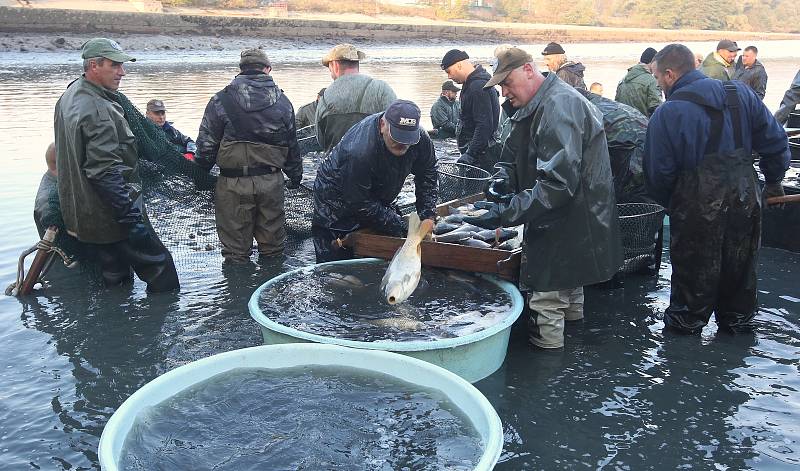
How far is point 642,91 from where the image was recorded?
34.2 ft

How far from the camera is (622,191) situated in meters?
7.14

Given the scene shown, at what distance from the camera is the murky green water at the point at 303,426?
10.2 ft

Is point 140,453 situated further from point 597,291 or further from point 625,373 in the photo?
point 597,291

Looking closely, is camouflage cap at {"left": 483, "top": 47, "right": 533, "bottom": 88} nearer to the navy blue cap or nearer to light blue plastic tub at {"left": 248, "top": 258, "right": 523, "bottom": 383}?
the navy blue cap

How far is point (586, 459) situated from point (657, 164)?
234 cm

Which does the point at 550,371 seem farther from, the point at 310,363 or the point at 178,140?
the point at 178,140

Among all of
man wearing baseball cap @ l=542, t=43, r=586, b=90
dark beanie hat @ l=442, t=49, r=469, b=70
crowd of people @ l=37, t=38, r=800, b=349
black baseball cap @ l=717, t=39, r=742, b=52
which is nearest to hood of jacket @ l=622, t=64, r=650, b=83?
man wearing baseball cap @ l=542, t=43, r=586, b=90

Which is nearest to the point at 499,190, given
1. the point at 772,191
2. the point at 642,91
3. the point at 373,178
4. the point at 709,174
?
the point at 373,178

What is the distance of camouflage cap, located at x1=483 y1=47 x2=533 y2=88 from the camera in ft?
16.2

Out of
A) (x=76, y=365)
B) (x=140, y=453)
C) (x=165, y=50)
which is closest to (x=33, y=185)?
(x=76, y=365)

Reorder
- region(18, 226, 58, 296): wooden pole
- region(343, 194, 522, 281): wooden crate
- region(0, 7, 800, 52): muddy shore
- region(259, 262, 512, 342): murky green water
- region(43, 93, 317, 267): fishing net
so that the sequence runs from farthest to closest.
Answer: region(0, 7, 800, 52): muddy shore, region(43, 93, 317, 267): fishing net, region(18, 226, 58, 296): wooden pole, region(343, 194, 522, 281): wooden crate, region(259, 262, 512, 342): murky green water

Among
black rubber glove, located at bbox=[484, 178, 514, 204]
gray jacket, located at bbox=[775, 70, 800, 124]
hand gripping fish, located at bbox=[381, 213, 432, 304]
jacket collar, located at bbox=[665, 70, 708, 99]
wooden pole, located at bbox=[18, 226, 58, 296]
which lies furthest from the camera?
gray jacket, located at bbox=[775, 70, 800, 124]

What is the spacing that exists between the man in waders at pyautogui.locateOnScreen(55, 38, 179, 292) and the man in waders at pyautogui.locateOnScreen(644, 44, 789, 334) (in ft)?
14.2

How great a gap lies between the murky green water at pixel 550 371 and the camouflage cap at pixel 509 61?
2099 millimetres
